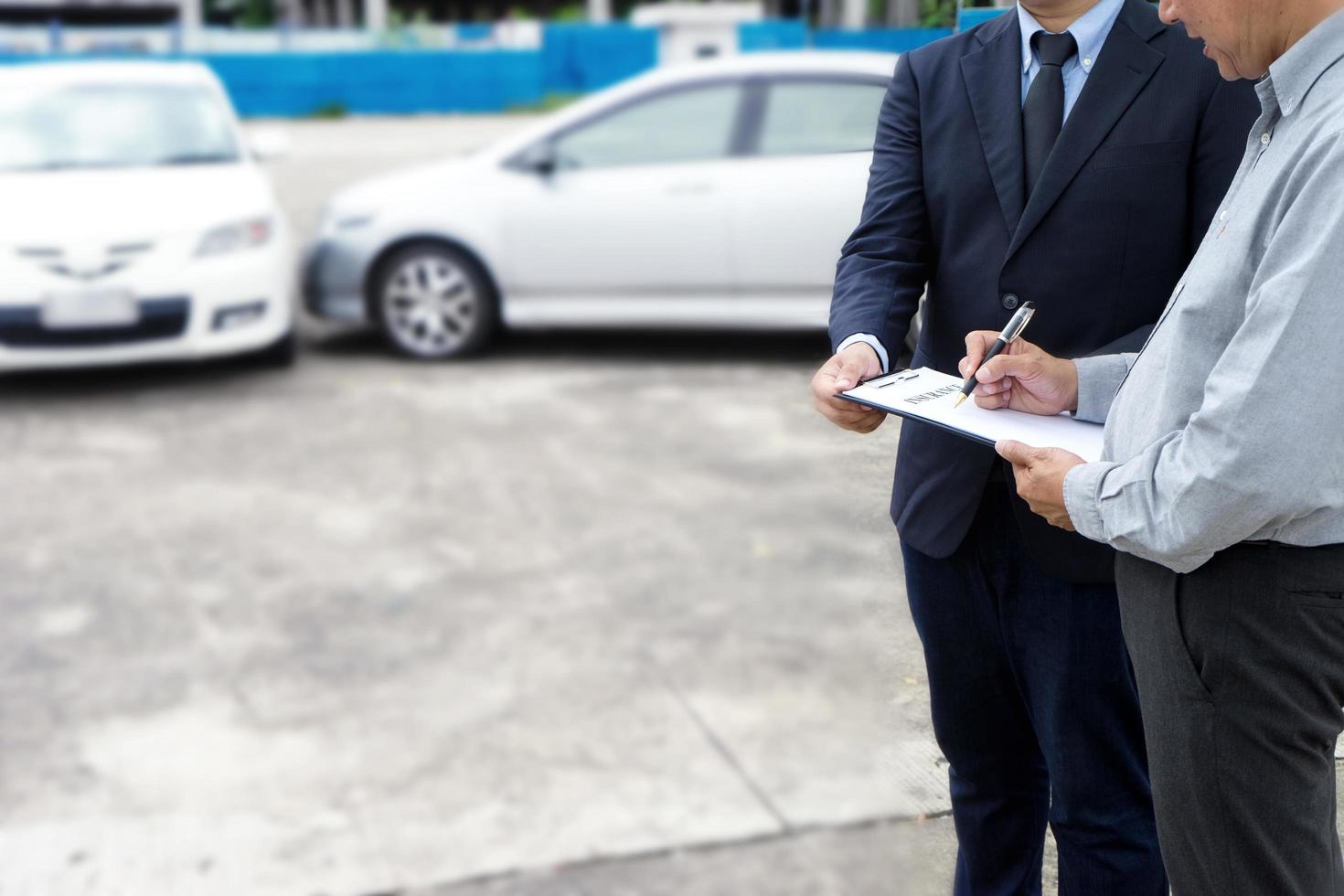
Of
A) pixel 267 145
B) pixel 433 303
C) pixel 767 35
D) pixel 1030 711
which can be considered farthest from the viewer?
pixel 767 35

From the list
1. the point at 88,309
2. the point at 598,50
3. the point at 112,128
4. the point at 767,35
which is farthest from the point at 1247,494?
the point at 598,50

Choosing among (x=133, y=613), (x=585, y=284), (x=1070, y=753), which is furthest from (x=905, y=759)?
(x=585, y=284)

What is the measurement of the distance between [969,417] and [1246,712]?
400mm

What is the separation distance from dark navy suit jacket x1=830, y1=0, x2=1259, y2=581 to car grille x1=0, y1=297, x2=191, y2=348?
514 centimetres

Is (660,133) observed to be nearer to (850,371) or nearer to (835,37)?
(835,37)

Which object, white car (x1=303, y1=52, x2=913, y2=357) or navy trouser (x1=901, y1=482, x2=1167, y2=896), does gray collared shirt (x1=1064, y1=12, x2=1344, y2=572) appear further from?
white car (x1=303, y1=52, x2=913, y2=357)

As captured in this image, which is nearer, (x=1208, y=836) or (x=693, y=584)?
(x=1208, y=836)

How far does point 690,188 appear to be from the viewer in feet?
21.2

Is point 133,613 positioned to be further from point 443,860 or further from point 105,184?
point 105,184

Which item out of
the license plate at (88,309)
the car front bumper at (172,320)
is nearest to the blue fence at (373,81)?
the car front bumper at (172,320)

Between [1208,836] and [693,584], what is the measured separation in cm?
311

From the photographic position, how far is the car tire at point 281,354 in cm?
696

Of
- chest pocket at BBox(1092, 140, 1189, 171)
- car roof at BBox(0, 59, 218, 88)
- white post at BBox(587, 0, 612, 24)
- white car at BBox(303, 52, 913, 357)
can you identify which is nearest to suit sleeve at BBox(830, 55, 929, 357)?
chest pocket at BBox(1092, 140, 1189, 171)

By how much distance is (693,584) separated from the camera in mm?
4441
